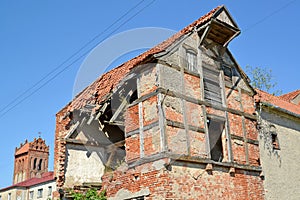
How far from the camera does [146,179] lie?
972cm

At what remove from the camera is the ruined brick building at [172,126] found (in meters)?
9.83

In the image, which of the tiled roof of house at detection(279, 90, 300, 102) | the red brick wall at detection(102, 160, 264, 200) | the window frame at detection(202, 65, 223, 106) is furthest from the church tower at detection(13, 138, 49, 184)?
the window frame at detection(202, 65, 223, 106)

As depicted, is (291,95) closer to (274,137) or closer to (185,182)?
(274,137)

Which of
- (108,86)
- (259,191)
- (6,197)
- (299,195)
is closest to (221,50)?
(108,86)

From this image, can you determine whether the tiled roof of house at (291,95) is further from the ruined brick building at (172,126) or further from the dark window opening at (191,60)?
the dark window opening at (191,60)

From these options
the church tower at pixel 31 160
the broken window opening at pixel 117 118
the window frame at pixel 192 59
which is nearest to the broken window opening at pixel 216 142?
the window frame at pixel 192 59

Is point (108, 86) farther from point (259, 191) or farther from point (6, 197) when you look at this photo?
point (6, 197)

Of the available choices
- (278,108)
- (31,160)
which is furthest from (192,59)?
(31,160)

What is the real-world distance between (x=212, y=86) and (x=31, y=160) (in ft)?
254

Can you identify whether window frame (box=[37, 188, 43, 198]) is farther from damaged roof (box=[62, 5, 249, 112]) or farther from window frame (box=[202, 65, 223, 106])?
window frame (box=[202, 65, 223, 106])

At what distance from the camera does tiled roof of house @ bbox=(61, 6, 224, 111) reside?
11.9 metres

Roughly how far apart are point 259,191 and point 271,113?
3.77 metres

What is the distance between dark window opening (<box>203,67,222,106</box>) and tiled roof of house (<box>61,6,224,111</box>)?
1.72 metres

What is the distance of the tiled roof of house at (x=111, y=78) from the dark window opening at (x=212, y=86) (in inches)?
67.9
